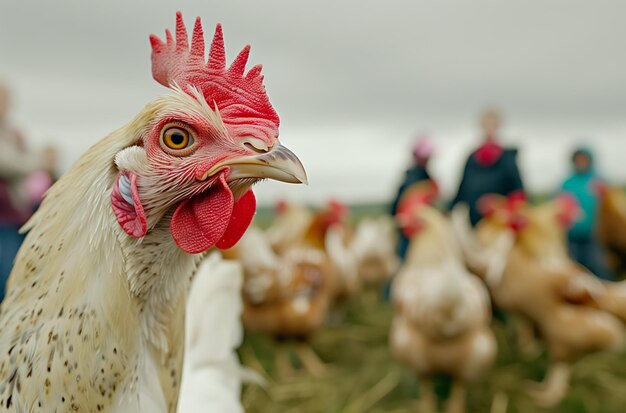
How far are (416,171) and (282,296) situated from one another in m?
2.03

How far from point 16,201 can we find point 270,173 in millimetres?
3041

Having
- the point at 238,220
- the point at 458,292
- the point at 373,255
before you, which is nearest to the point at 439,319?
the point at 458,292

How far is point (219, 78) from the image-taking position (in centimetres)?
109

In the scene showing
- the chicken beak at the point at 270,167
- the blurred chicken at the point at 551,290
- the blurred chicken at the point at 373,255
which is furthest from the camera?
the blurred chicken at the point at 373,255

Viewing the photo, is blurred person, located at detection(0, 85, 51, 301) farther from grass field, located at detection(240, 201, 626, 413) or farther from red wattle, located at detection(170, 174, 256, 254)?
red wattle, located at detection(170, 174, 256, 254)

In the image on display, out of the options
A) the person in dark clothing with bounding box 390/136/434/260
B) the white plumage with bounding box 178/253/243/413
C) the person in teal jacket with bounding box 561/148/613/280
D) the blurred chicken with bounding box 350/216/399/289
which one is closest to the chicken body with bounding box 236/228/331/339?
the person in dark clothing with bounding box 390/136/434/260

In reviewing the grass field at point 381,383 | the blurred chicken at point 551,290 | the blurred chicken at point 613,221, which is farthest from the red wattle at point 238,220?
the blurred chicken at point 613,221

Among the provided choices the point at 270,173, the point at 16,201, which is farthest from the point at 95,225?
the point at 16,201

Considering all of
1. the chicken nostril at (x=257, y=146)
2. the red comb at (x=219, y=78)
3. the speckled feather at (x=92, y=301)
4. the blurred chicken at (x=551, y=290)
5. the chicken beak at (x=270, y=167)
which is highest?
the red comb at (x=219, y=78)

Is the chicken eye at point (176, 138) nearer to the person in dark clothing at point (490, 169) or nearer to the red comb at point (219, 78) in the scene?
the red comb at point (219, 78)

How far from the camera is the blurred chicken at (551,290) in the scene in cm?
352

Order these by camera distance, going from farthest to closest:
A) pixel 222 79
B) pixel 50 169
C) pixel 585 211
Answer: pixel 585 211, pixel 50 169, pixel 222 79

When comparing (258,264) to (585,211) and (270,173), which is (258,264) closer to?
(270,173)

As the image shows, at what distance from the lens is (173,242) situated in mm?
1044
